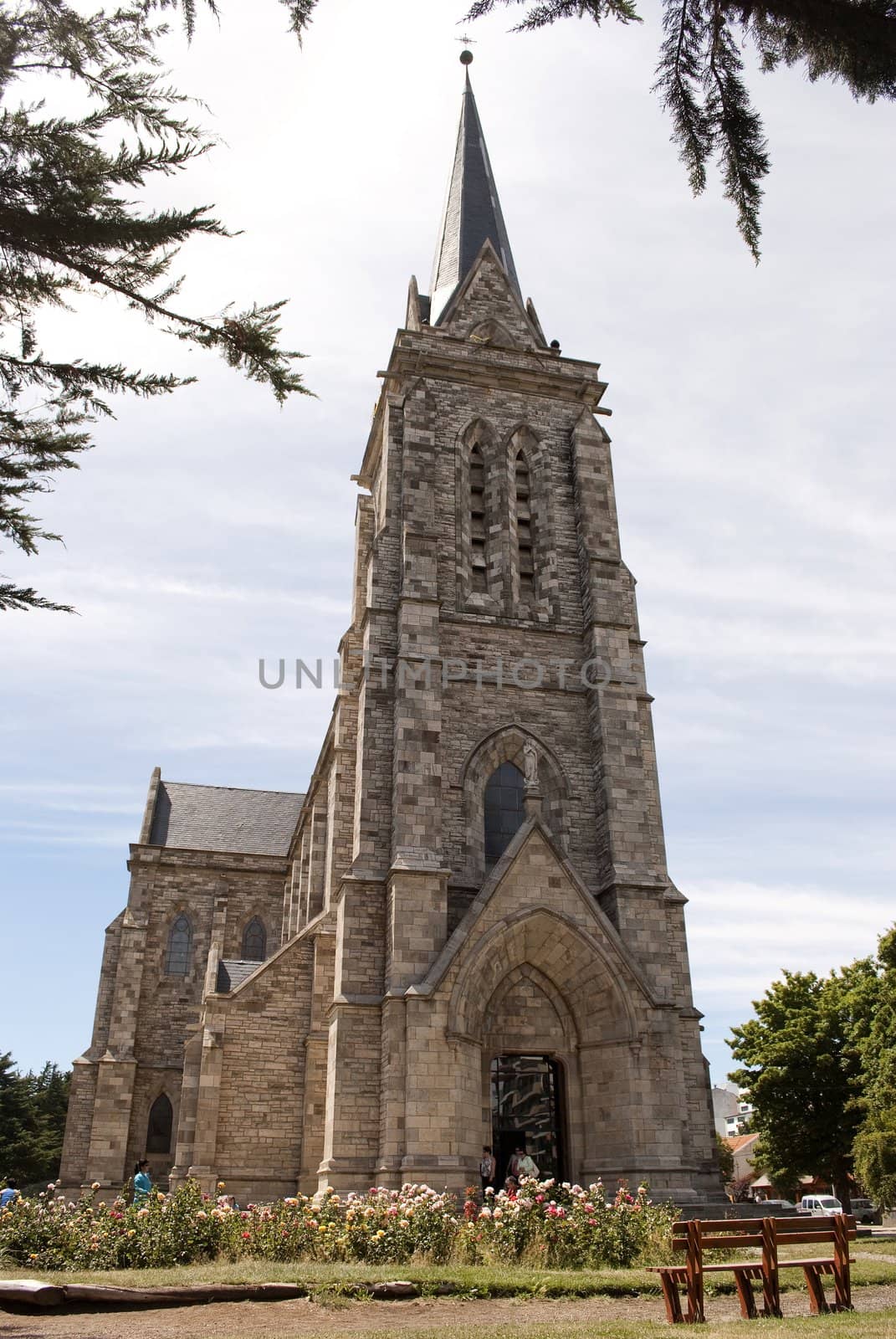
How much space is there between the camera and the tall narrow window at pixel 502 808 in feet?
64.5

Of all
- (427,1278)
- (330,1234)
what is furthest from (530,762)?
(427,1278)

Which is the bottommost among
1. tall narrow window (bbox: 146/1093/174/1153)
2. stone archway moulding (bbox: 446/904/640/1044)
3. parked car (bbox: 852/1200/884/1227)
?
parked car (bbox: 852/1200/884/1227)

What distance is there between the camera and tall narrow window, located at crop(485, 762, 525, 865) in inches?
774

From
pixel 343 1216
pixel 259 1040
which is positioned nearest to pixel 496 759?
pixel 259 1040

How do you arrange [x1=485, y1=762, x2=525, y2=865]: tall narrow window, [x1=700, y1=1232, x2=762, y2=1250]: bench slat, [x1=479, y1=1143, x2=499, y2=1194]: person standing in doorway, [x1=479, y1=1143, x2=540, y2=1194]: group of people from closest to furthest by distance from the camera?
[x1=700, y1=1232, x2=762, y2=1250]: bench slat
[x1=479, y1=1143, x2=540, y2=1194]: group of people
[x1=479, y1=1143, x2=499, y2=1194]: person standing in doorway
[x1=485, y1=762, x2=525, y2=865]: tall narrow window

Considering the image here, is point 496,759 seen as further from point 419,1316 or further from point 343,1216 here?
point 419,1316

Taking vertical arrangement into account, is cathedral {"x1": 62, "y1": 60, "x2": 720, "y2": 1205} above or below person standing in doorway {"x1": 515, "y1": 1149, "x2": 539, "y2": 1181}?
above

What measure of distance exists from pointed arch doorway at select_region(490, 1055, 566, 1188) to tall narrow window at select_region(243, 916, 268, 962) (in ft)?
58.8

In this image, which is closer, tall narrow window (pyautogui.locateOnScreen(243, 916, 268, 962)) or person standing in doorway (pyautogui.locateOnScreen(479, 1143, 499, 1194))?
person standing in doorway (pyautogui.locateOnScreen(479, 1143, 499, 1194))

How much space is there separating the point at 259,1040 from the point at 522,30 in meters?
18.6

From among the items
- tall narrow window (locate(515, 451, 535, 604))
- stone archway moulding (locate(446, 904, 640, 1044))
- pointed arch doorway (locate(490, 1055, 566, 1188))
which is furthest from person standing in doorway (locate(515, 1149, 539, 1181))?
tall narrow window (locate(515, 451, 535, 604))

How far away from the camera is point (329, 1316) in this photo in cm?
817

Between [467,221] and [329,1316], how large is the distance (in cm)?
2805

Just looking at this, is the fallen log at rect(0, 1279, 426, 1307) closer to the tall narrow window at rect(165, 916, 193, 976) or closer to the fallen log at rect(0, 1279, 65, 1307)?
the fallen log at rect(0, 1279, 65, 1307)
